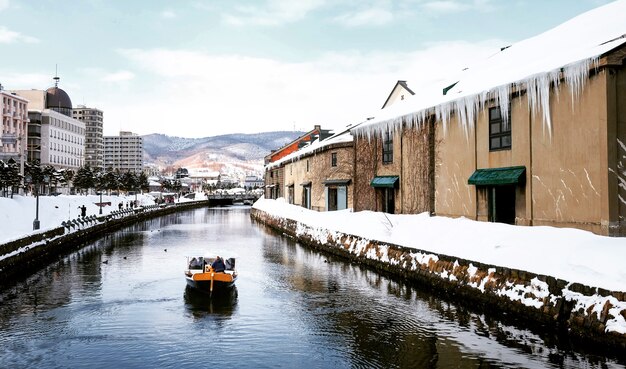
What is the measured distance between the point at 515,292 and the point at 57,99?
172 metres

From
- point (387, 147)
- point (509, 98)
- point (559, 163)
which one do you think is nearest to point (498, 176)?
point (559, 163)

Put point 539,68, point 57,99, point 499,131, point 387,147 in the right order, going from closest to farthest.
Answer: point 539,68
point 499,131
point 387,147
point 57,99

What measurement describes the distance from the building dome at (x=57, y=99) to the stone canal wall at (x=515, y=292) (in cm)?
15851

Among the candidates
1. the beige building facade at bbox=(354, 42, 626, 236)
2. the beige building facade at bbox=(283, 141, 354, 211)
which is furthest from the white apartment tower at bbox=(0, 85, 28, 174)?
the beige building facade at bbox=(354, 42, 626, 236)

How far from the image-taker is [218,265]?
75.9 feet

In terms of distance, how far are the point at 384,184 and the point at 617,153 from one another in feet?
58.4

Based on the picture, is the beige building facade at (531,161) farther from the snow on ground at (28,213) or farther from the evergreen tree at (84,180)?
the evergreen tree at (84,180)

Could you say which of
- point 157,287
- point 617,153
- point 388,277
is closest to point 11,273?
point 157,287

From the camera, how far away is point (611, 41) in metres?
19.5

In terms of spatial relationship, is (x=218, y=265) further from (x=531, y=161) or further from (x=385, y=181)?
(x=385, y=181)

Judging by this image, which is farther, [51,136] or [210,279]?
[51,136]

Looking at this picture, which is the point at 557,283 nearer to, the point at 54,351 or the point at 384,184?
the point at 54,351

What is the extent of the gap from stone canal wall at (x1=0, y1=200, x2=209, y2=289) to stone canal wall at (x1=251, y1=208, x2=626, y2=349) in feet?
64.2

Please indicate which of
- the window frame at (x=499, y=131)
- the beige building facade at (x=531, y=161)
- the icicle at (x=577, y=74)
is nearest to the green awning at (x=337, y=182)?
the beige building facade at (x=531, y=161)
